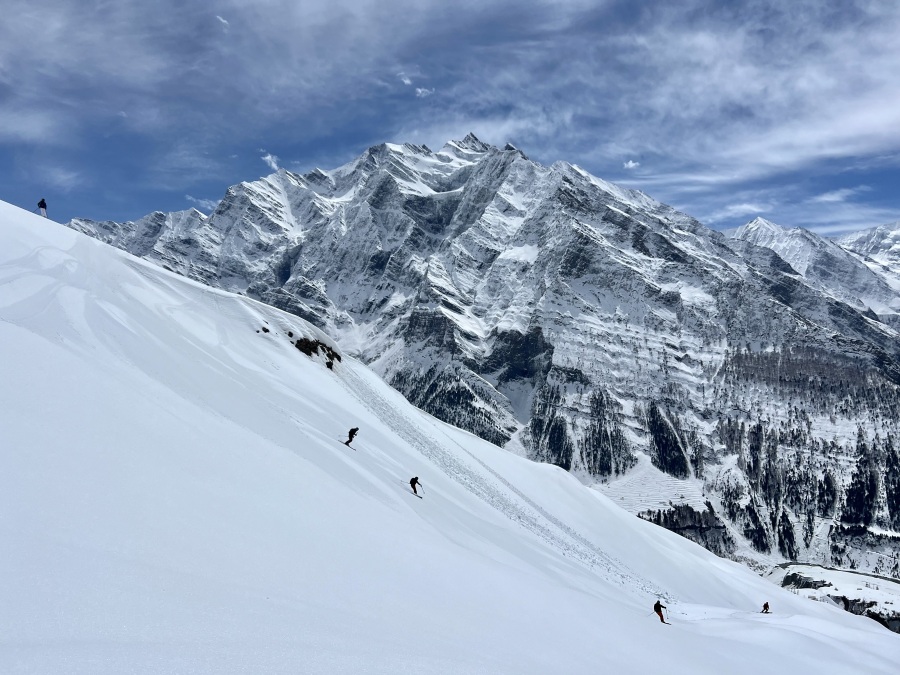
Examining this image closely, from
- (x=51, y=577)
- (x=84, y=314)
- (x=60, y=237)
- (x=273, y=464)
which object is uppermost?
(x=60, y=237)

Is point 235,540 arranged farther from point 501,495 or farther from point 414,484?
point 501,495

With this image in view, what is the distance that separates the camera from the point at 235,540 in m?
10.5

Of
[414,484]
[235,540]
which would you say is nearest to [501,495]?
[414,484]

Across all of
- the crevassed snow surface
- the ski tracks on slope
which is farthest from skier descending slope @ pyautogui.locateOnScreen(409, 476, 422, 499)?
the ski tracks on slope

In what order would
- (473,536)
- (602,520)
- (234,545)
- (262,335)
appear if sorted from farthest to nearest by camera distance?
(602,520) → (262,335) → (473,536) → (234,545)

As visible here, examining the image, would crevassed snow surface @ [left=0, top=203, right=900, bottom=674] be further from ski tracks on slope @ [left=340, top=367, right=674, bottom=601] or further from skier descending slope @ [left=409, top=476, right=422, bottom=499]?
ski tracks on slope @ [left=340, top=367, right=674, bottom=601]

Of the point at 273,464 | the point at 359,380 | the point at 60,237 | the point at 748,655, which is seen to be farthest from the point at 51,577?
the point at 359,380

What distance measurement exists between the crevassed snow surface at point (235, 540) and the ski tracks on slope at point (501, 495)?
0.78 meters

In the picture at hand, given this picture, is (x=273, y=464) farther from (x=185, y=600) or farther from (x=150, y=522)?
(x=185, y=600)

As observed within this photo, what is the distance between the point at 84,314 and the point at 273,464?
37.8ft

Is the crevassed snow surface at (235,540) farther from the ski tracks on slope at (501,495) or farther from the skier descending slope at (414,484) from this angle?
the ski tracks on slope at (501,495)

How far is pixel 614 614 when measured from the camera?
725 inches

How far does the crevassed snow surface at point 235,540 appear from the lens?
23.2 feet

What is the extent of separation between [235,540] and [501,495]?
29.3m
